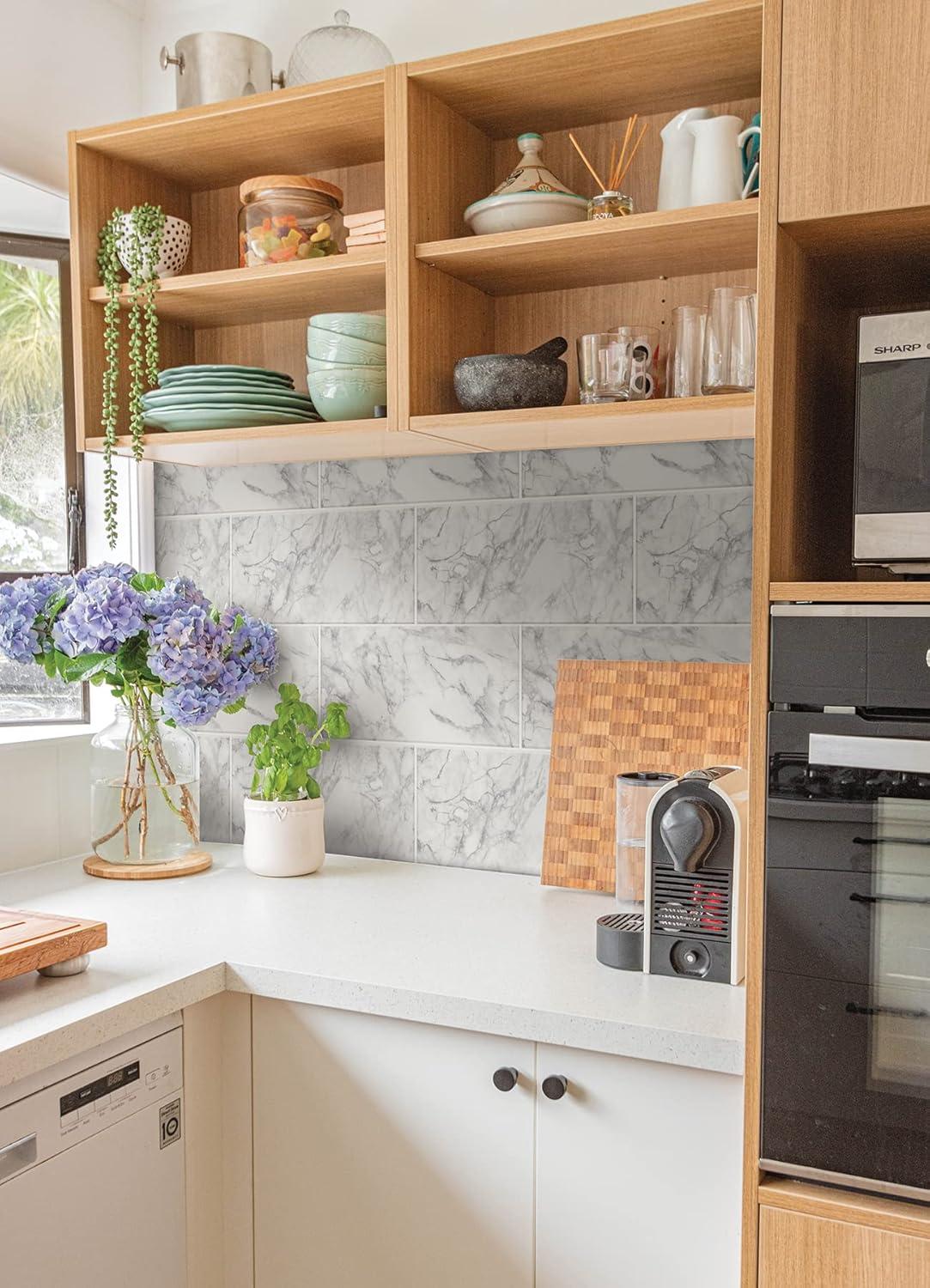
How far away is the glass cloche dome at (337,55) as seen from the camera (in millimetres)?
2006

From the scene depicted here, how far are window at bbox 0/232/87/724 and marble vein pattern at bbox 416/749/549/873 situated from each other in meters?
0.81

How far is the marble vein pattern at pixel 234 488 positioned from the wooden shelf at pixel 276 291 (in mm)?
299

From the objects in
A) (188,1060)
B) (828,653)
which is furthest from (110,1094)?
(828,653)

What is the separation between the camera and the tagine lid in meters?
1.80

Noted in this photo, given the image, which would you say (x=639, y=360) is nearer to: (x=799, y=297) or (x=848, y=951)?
(x=799, y=297)

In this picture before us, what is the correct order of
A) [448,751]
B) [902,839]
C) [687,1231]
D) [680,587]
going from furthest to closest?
1. [448,751]
2. [680,587]
3. [687,1231]
4. [902,839]

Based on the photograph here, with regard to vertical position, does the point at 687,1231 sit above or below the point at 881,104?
below

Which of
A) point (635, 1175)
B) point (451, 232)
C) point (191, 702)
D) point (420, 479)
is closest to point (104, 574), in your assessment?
point (191, 702)

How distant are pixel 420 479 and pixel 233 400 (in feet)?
1.40

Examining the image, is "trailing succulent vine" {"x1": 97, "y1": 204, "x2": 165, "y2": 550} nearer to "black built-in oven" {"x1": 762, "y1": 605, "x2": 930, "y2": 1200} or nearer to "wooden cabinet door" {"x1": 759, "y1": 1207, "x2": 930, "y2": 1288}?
"black built-in oven" {"x1": 762, "y1": 605, "x2": 930, "y2": 1200}

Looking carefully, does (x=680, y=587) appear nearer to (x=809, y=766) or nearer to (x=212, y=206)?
(x=809, y=766)

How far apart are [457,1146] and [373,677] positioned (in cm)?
99

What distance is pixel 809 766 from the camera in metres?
1.30

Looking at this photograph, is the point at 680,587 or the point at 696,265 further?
the point at 680,587
